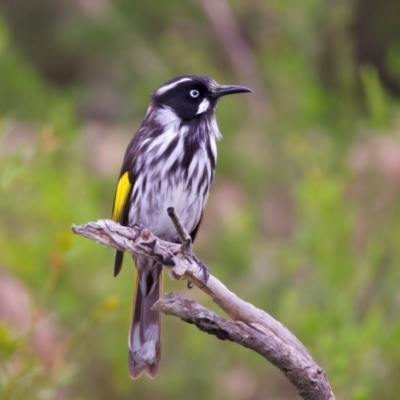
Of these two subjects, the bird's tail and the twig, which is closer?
the twig

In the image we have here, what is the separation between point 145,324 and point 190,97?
44.2 inches

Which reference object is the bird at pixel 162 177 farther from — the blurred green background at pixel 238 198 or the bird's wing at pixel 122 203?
the blurred green background at pixel 238 198

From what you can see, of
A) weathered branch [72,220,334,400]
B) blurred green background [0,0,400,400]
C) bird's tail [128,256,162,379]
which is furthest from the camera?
blurred green background [0,0,400,400]

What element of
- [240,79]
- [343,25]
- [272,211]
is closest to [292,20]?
[343,25]

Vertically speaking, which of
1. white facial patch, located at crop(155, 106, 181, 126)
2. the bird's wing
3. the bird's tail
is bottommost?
the bird's tail

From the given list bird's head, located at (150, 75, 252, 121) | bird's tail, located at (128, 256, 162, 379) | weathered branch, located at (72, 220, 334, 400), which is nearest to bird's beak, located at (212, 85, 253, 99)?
bird's head, located at (150, 75, 252, 121)

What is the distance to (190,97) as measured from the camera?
18.0 ft

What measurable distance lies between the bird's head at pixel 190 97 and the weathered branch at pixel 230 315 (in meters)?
1.31

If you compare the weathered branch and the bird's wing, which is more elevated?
the bird's wing

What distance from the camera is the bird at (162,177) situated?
521 centimetres

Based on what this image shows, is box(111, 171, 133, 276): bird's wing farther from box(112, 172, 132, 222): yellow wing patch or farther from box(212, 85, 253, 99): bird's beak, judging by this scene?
box(212, 85, 253, 99): bird's beak

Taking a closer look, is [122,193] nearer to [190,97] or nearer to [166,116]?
[166,116]

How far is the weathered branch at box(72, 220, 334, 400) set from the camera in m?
3.91

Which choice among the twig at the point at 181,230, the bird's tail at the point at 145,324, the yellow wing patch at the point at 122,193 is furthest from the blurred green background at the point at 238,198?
the twig at the point at 181,230
